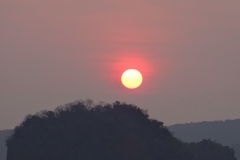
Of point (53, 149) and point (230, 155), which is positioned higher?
point (230, 155)

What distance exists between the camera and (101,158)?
1790 inches

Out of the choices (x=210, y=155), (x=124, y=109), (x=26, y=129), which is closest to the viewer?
(x=26, y=129)

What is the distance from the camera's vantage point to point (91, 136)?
4634cm

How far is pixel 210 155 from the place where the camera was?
65625 millimetres

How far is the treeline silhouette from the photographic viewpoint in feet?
149

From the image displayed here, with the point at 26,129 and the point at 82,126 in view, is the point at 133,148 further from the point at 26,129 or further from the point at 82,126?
the point at 26,129

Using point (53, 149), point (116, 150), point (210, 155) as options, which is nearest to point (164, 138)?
point (116, 150)

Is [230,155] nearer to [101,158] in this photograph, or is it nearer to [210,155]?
[210,155]

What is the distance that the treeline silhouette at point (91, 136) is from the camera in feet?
149

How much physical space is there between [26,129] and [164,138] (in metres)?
9.16

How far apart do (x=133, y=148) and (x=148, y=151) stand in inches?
50.3

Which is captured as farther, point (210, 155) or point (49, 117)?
point (210, 155)

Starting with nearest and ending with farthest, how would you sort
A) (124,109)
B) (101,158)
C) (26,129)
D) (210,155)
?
(101,158) → (26,129) → (124,109) → (210,155)

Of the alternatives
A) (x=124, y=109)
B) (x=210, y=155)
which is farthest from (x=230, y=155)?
(x=124, y=109)
